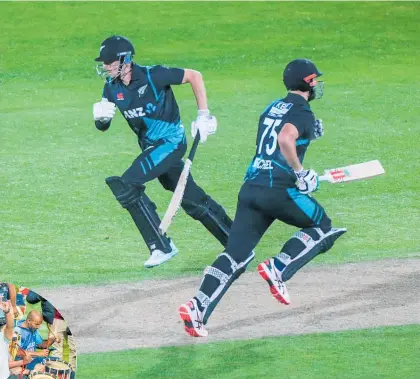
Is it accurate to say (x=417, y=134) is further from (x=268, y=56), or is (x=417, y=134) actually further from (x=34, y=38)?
(x=34, y=38)

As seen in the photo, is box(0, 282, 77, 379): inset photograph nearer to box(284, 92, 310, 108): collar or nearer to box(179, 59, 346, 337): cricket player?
box(179, 59, 346, 337): cricket player

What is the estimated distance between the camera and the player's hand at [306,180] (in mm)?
9812

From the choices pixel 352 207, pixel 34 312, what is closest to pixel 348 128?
pixel 352 207

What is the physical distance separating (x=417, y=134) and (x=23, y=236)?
6097 millimetres

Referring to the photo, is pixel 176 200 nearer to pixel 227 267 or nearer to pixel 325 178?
pixel 227 267

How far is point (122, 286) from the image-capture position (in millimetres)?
11508

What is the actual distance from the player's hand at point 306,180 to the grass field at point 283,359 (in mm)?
1224

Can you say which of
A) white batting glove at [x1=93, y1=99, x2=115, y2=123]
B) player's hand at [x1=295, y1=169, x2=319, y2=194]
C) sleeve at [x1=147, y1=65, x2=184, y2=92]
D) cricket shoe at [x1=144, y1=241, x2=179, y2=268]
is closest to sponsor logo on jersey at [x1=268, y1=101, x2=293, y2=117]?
player's hand at [x1=295, y1=169, x2=319, y2=194]

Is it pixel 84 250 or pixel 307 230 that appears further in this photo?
pixel 84 250

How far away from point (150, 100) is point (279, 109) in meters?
1.52

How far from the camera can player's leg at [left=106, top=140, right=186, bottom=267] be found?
36.1ft

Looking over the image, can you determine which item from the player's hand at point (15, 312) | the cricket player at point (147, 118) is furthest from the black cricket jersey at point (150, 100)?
the player's hand at point (15, 312)

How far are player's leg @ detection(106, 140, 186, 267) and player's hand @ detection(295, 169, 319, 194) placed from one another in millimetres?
1680

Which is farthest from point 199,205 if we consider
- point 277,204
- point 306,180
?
point 306,180
